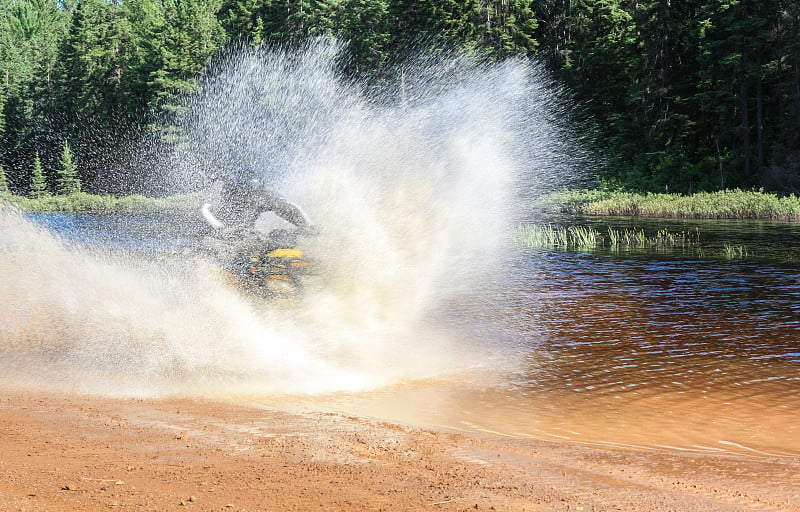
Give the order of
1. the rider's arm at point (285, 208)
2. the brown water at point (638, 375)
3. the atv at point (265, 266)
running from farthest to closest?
1. the rider's arm at point (285, 208)
2. the atv at point (265, 266)
3. the brown water at point (638, 375)

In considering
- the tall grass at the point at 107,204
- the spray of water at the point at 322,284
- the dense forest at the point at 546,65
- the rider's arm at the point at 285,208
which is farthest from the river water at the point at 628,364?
the tall grass at the point at 107,204

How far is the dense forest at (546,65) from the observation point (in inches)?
1838

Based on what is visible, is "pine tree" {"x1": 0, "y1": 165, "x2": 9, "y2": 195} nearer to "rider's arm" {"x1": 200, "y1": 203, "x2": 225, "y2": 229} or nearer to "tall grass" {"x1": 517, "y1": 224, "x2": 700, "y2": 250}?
"tall grass" {"x1": 517, "y1": 224, "x2": 700, "y2": 250}

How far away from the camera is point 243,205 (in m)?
11.7

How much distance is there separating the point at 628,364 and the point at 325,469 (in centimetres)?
573

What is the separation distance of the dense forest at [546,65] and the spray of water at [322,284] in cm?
1294

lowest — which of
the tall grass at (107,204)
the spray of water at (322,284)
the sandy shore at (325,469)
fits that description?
the sandy shore at (325,469)

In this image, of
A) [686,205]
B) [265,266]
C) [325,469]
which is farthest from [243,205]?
[686,205]

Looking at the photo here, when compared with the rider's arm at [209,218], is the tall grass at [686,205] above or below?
above

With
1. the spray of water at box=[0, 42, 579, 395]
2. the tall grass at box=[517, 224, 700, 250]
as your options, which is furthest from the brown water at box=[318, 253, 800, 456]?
the tall grass at box=[517, 224, 700, 250]

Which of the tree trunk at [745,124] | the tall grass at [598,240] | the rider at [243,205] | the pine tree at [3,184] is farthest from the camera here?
the pine tree at [3,184]

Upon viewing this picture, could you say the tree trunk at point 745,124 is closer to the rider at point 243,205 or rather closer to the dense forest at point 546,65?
the dense forest at point 546,65

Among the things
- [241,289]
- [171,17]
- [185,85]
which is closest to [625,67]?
[185,85]

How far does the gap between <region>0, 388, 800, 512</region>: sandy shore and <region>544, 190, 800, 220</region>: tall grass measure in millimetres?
32175
